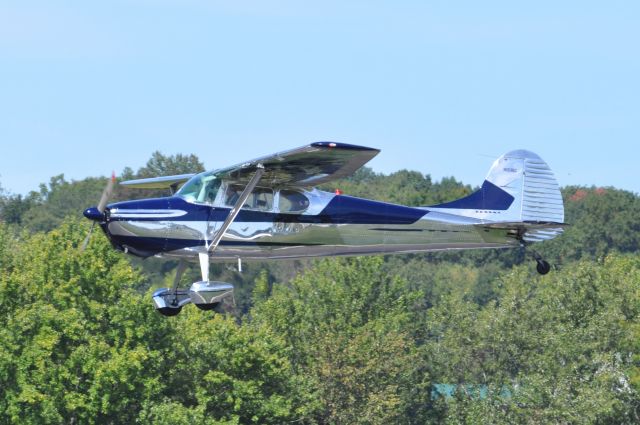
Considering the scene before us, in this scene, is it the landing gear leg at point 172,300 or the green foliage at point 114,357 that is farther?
the green foliage at point 114,357

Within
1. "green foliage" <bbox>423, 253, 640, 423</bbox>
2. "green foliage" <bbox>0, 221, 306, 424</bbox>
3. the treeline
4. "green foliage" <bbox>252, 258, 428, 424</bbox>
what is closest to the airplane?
"green foliage" <bbox>0, 221, 306, 424</bbox>

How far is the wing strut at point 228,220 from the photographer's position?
21.9 m

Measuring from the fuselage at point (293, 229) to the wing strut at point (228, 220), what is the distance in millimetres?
97

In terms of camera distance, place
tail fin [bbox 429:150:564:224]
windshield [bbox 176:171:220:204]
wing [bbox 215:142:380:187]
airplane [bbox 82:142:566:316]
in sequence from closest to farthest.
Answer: wing [bbox 215:142:380:187] → airplane [bbox 82:142:566:316] → windshield [bbox 176:171:220:204] → tail fin [bbox 429:150:564:224]

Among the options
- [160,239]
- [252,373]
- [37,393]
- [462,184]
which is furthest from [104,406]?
[462,184]

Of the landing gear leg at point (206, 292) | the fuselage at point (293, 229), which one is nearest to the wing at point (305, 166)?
the fuselage at point (293, 229)

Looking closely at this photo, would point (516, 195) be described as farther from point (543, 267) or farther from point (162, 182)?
point (162, 182)

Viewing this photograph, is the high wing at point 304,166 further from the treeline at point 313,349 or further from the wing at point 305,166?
the treeline at point 313,349

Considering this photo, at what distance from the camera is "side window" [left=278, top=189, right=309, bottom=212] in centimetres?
2258

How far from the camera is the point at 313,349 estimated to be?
154 feet

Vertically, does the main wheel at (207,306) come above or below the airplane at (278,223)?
below

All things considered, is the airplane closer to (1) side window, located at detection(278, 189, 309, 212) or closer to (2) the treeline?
(1) side window, located at detection(278, 189, 309, 212)

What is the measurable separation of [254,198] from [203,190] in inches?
31.6

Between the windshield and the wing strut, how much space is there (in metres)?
0.41
